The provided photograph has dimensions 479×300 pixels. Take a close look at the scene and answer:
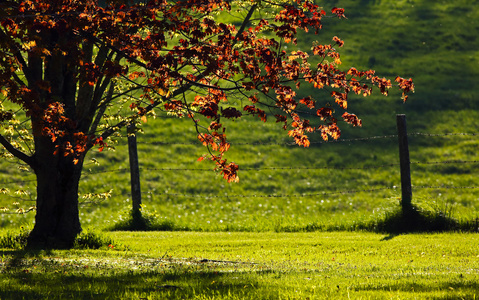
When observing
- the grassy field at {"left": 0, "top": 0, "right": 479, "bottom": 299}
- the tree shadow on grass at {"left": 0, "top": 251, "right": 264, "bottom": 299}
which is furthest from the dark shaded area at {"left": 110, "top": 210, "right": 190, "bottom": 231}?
the tree shadow on grass at {"left": 0, "top": 251, "right": 264, "bottom": 299}

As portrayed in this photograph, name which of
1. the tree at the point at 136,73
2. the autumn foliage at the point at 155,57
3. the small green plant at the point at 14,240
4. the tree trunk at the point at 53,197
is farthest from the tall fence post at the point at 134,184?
the autumn foliage at the point at 155,57

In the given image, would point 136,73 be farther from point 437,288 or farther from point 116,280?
point 437,288

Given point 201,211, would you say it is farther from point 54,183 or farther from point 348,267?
point 348,267

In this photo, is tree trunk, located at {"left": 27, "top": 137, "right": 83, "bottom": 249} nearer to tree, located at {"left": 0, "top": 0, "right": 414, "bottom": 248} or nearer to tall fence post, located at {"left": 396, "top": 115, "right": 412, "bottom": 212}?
tree, located at {"left": 0, "top": 0, "right": 414, "bottom": 248}

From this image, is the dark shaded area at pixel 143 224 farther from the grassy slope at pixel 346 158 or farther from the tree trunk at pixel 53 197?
the tree trunk at pixel 53 197

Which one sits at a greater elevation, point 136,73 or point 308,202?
point 136,73

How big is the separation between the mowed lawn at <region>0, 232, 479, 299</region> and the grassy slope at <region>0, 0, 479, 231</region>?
8.59 ft

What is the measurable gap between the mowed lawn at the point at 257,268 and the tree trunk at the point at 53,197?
36.1 inches

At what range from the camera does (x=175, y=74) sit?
905cm

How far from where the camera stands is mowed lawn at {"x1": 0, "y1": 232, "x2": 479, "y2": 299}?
23.9 feet

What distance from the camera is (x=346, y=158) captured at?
89.9ft

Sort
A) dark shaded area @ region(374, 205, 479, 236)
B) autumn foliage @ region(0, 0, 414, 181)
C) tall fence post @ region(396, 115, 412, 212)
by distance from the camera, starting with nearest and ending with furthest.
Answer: autumn foliage @ region(0, 0, 414, 181)
dark shaded area @ region(374, 205, 479, 236)
tall fence post @ region(396, 115, 412, 212)

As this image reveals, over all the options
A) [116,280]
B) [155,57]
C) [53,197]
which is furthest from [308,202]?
[116,280]

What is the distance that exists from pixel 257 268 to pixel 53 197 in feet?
17.8
